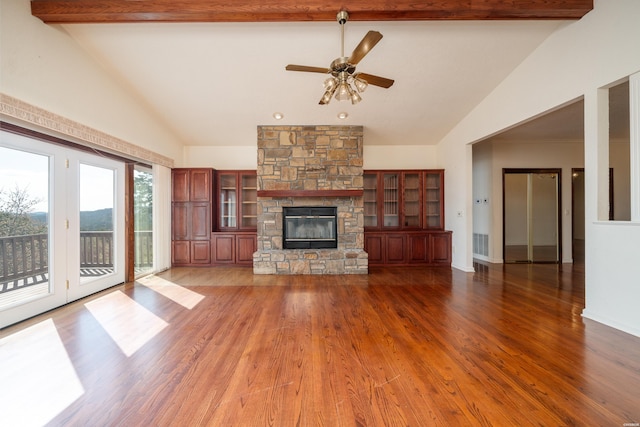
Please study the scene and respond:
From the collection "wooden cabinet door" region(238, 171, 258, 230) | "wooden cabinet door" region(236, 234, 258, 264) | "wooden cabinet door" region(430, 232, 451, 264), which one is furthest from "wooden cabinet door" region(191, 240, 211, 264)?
A: "wooden cabinet door" region(430, 232, 451, 264)

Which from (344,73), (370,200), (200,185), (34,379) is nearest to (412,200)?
(370,200)

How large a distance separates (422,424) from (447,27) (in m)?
4.01

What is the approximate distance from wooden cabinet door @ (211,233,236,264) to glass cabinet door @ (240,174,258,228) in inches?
19.7

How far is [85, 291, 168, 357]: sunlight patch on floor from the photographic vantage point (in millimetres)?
2369

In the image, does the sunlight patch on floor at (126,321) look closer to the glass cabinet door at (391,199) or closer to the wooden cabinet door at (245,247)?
the wooden cabinet door at (245,247)

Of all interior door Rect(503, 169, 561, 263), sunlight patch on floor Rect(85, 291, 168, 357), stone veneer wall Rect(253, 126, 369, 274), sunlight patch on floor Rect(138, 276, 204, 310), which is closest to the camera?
sunlight patch on floor Rect(85, 291, 168, 357)

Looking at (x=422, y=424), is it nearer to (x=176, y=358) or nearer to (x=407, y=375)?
(x=407, y=375)

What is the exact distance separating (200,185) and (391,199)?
4310 mm

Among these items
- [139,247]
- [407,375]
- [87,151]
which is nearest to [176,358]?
[407,375]

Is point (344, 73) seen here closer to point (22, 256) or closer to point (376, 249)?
point (376, 249)

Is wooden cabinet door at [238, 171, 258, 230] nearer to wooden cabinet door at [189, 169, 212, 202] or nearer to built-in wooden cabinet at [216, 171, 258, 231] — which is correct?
built-in wooden cabinet at [216, 171, 258, 231]

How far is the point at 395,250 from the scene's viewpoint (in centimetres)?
571

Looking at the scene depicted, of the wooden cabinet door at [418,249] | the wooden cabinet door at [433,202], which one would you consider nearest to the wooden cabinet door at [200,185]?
the wooden cabinet door at [418,249]

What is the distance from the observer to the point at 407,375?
1.85m
